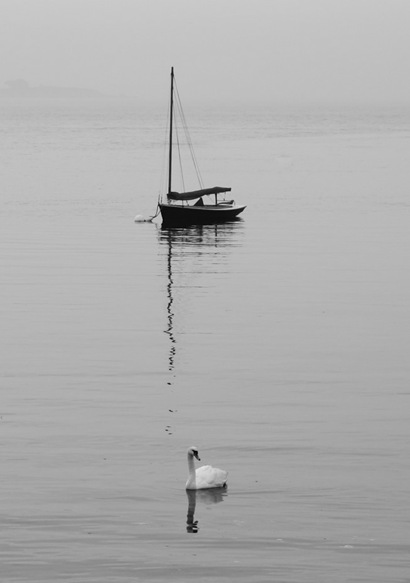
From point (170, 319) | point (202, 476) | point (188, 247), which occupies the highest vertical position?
point (202, 476)

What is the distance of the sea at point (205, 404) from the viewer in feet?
61.4

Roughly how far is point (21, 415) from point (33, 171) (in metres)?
90.0

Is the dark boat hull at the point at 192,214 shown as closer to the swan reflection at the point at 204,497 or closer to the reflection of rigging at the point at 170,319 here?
the reflection of rigging at the point at 170,319

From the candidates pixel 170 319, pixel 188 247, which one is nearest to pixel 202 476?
pixel 170 319

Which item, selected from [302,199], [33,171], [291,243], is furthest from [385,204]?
[33,171]

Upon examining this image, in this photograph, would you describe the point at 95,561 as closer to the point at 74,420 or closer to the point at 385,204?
the point at 74,420

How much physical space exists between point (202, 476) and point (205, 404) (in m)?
6.67

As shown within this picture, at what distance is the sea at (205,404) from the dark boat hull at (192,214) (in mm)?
2452

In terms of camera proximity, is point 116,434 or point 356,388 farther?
point 356,388

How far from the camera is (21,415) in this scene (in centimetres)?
2616

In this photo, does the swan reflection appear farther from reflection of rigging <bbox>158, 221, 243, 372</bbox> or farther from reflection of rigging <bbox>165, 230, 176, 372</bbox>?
reflection of rigging <bbox>158, 221, 243, 372</bbox>

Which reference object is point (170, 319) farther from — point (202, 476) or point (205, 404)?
point (202, 476)

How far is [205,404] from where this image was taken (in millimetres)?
27547

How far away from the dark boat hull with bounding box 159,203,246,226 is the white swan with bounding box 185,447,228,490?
154 ft
